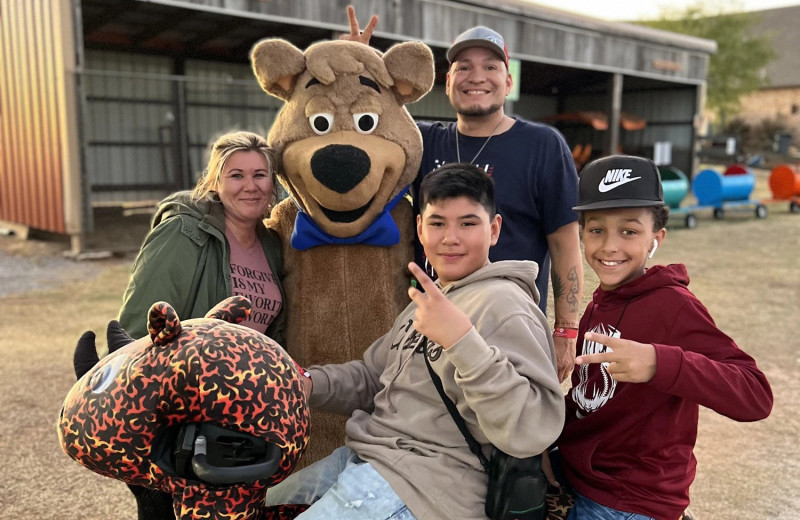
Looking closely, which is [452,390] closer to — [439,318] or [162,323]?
[439,318]

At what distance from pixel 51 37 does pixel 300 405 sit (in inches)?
353

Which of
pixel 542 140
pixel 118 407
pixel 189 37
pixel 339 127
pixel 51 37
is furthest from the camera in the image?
pixel 189 37

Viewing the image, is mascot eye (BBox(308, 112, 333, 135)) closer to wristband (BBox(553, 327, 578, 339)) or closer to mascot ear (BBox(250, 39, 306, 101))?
mascot ear (BBox(250, 39, 306, 101))

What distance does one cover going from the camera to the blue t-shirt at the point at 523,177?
262 cm

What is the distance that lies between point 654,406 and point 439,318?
0.66m

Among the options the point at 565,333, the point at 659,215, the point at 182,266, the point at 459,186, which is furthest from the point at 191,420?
the point at 565,333

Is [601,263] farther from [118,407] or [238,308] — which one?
[118,407]

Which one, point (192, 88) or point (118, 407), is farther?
point (192, 88)

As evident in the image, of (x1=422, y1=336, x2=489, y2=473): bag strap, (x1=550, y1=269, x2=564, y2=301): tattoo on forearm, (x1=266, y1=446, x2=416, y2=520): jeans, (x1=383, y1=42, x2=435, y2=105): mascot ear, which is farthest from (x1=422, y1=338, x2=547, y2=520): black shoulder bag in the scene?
(x1=383, y1=42, x2=435, y2=105): mascot ear

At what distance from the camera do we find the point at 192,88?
1446cm

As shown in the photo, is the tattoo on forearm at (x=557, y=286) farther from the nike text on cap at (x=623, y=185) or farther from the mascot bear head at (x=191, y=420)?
the mascot bear head at (x=191, y=420)

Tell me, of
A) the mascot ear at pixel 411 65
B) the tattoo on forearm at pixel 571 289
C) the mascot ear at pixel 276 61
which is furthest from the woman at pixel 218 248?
the tattoo on forearm at pixel 571 289

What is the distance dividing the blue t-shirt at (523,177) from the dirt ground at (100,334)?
0.29 meters

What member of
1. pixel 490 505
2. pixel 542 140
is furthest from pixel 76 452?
pixel 542 140
